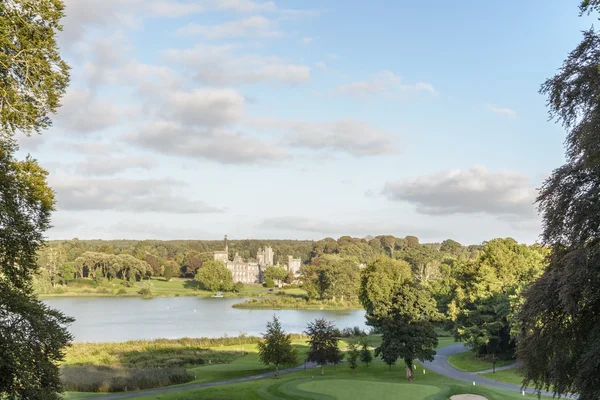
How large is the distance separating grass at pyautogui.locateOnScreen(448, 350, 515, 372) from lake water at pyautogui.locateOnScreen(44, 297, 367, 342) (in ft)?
80.1

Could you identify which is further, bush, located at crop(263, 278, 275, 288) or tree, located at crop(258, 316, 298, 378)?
bush, located at crop(263, 278, 275, 288)

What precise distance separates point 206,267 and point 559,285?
120408 millimetres

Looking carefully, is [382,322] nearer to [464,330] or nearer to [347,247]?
[464,330]

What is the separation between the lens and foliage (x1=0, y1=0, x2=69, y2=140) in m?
10.1

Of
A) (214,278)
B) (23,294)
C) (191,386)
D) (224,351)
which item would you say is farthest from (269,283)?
(23,294)

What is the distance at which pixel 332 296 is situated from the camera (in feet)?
339

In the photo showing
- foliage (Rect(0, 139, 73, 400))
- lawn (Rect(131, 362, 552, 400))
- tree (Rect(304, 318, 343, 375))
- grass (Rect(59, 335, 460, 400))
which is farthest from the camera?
tree (Rect(304, 318, 343, 375))

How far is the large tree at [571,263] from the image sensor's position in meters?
10.3

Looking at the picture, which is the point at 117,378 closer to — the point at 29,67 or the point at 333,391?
the point at 333,391

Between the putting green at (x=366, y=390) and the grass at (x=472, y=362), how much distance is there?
1385 cm

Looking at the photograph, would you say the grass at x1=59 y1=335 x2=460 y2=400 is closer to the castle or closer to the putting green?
the putting green

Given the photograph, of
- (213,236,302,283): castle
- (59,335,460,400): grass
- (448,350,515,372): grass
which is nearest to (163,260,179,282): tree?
(213,236,302,283): castle

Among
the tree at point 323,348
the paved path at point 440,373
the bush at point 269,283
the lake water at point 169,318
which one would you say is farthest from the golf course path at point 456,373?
the bush at point 269,283

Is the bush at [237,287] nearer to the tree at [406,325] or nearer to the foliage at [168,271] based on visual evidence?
the foliage at [168,271]
